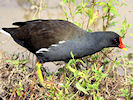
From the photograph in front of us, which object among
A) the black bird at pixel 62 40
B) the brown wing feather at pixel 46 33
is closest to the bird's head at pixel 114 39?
the black bird at pixel 62 40

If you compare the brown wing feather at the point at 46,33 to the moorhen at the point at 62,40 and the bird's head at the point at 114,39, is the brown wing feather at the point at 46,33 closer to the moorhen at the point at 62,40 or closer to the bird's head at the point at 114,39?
the moorhen at the point at 62,40

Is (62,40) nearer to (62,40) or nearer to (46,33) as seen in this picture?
(62,40)

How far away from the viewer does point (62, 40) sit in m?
3.18

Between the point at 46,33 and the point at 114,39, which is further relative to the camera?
the point at 46,33

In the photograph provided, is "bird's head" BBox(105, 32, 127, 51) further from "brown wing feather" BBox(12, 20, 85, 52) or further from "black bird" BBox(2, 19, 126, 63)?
"brown wing feather" BBox(12, 20, 85, 52)

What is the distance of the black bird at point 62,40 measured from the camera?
3.16 metres

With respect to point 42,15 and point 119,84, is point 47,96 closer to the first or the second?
point 119,84

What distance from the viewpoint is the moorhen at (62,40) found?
3156mm

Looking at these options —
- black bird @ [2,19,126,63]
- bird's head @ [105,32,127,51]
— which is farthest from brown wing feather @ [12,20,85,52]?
bird's head @ [105,32,127,51]

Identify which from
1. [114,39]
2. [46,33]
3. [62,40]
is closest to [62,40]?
[62,40]

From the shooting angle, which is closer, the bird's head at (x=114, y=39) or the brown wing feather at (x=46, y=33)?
the bird's head at (x=114, y=39)

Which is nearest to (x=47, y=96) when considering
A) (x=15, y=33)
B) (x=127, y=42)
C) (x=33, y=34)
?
(x=33, y=34)

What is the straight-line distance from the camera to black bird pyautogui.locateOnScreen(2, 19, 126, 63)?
316 cm

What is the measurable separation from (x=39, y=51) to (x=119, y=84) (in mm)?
1090
